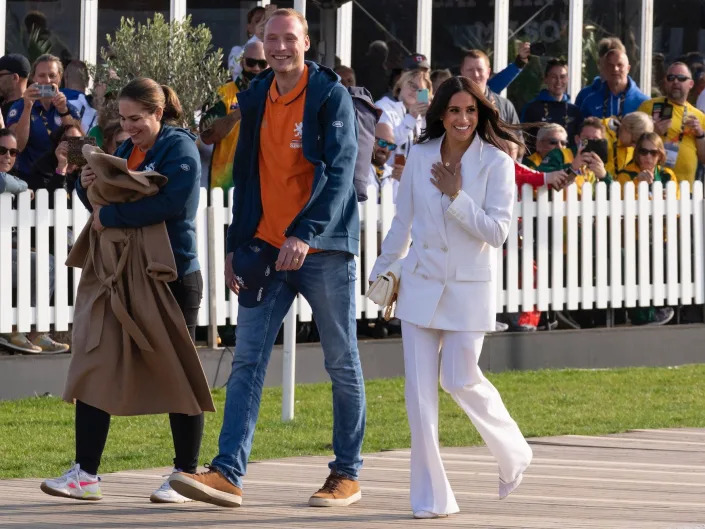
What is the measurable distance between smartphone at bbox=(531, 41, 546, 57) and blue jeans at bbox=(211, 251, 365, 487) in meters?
10.7

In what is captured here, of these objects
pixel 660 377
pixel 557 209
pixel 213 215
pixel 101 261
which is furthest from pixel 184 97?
pixel 101 261

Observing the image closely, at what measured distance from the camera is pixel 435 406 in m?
6.97

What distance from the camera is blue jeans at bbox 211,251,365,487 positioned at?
7023 mm

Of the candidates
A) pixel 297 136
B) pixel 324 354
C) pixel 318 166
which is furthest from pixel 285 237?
pixel 324 354

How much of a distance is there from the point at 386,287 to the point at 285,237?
47 centimetres

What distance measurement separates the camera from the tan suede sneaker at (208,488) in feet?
22.4

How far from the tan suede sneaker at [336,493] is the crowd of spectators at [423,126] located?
439cm

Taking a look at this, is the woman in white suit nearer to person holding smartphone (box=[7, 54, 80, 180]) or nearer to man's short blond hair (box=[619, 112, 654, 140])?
person holding smartphone (box=[7, 54, 80, 180])

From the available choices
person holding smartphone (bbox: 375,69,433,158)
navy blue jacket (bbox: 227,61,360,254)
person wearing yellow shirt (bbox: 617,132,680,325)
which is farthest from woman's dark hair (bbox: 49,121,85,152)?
navy blue jacket (bbox: 227,61,360,254)

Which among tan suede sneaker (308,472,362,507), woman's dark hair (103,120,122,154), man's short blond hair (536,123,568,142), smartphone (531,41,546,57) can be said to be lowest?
tan suede sneaker (308,472,362,507)

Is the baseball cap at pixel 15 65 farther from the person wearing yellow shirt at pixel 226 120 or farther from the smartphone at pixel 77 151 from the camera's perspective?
the smartphone at pixel 77 151

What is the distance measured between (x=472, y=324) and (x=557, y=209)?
260 inches

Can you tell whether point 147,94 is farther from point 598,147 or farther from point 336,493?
point 598,147

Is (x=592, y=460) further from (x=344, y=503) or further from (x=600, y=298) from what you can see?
(x=600, y=298)
